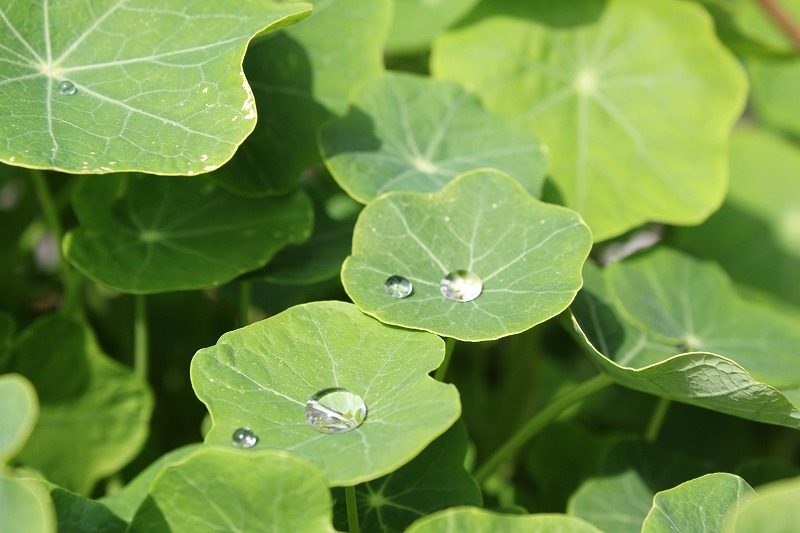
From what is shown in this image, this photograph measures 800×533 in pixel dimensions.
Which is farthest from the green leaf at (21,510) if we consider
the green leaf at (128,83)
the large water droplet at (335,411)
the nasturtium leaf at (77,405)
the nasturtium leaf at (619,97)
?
the nasturtium leaf at (619,97)

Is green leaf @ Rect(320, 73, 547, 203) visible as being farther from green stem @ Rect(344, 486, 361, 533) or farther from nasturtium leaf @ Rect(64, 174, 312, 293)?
green stem @ Rect(344, 486, 361, 533)

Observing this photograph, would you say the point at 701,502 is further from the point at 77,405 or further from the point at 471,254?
the point at 77,405

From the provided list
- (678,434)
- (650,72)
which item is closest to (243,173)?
(650,72)

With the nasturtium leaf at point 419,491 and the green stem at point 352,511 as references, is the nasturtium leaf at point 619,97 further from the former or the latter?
the green stem at point 352,511

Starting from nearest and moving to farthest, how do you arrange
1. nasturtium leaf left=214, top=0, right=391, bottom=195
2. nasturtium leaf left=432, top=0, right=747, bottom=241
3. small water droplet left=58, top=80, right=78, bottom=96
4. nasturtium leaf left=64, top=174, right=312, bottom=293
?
small water droplet left=58, top=80, right=78, bottom=96
nasturtium leaf left=64, top=174, right=312, bottom=293
nasturtium leaf left=214, top=0, right=391, bottom=195
nasturtium leaf left=432, top=0, right=747, bottom=241

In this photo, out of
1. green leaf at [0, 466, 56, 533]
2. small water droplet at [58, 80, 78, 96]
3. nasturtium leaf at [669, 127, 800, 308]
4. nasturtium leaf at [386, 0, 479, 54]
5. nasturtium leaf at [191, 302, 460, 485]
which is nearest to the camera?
green leaf at [0, 466, 56, 533]

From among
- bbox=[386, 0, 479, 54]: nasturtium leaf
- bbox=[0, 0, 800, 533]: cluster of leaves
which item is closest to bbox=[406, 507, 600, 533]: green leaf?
bbox=[0, 0, 800, 533]: cluster of leaves

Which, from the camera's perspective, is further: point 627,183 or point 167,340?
point 167,340

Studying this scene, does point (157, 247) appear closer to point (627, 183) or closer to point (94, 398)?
point (94, 398)
